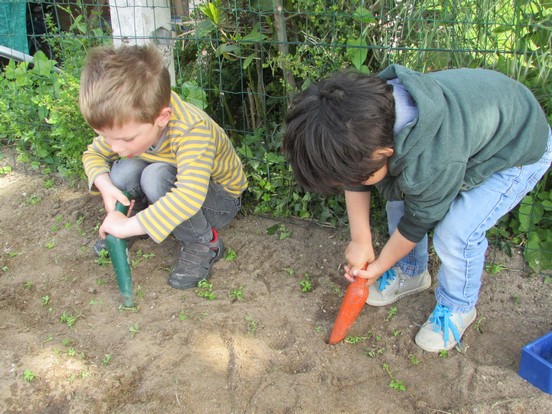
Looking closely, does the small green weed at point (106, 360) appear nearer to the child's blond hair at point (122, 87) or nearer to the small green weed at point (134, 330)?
the small green weed at point (134, 330)

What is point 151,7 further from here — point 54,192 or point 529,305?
point 529,305

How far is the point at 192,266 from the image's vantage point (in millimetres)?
2469

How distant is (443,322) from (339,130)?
0.98m

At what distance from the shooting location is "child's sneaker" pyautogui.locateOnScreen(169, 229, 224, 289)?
8.05ft

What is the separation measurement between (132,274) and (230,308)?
53 centimetres

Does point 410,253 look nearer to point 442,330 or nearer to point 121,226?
point 442,330

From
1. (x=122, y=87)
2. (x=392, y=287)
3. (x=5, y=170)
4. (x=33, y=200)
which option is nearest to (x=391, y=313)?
(x=392, y=287)

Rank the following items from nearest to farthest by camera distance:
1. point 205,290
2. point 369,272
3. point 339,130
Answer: point 339,130 < point 369,272 < point 205,290

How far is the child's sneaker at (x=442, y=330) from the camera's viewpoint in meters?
2.10

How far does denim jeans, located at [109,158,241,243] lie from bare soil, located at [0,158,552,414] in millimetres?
195

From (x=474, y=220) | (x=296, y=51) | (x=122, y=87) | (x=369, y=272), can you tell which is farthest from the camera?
(x=296, y=51)

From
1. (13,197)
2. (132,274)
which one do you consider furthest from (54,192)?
(132,274)

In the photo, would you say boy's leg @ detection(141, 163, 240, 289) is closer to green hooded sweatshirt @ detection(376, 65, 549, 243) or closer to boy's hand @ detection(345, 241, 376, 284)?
boy's hand @ detection(345, 241, 376, 284)

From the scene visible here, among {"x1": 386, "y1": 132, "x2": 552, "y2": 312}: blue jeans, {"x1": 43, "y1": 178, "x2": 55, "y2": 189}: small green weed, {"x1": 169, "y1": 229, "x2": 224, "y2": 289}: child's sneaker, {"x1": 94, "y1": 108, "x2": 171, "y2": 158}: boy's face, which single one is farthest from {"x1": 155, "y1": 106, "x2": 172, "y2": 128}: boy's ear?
{"x1": 43, "y1": 178, "x2": 55, "y2": 189}: small green weed
